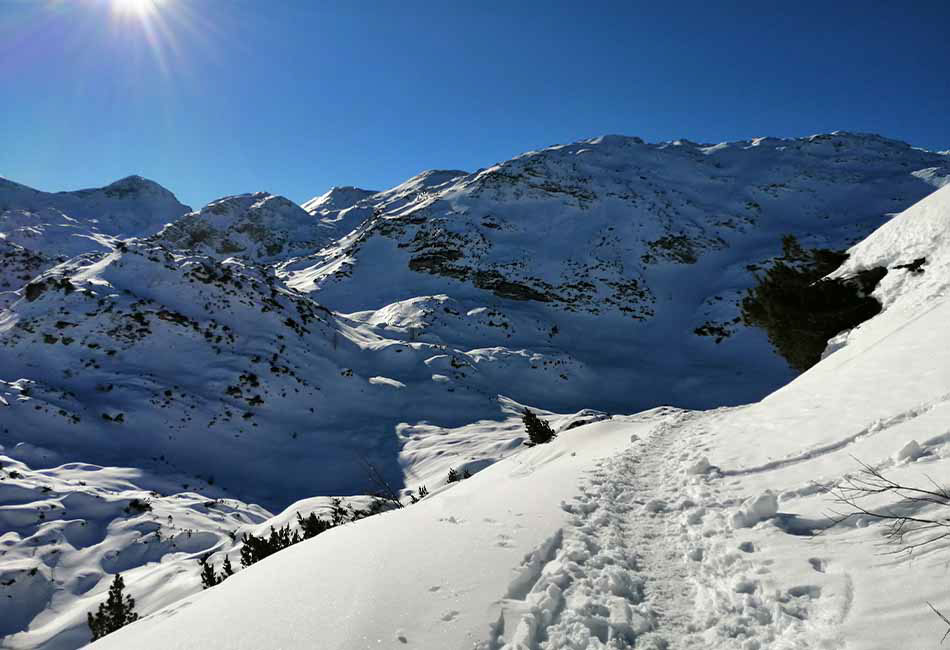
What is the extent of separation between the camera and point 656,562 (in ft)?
14.3

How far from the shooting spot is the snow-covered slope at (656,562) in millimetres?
3004

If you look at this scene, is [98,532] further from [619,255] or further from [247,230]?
[247,230]

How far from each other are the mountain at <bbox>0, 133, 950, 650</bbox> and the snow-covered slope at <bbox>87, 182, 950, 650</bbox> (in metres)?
0.07

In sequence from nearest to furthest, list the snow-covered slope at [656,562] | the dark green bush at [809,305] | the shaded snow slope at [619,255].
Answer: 1. the snow-covered slope at [656,562]
2. the dark green bush at [809,305]
3. the shaded snow slope at [619,255]

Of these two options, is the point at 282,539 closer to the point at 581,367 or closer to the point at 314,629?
the point at 314,629

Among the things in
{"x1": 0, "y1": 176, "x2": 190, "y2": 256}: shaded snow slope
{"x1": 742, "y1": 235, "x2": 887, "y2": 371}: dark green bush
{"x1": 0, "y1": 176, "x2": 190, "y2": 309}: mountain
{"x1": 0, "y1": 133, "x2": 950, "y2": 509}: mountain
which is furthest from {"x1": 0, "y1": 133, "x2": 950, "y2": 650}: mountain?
{"x1": 0, "y1": 176, "x2": 190, "y2": 256}: shaded snow slope

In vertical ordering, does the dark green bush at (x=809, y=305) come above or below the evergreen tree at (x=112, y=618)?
above

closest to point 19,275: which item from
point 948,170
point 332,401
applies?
point 332,401

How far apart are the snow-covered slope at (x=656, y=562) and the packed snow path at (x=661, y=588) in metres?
0.02

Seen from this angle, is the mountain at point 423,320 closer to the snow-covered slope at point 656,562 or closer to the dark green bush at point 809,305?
the dark green bush at point 809,305

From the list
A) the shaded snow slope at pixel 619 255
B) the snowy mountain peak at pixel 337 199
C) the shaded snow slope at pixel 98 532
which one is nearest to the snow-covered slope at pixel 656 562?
the shaded snow slope at pixel 98 532

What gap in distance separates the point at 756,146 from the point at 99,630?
11125 centimetres

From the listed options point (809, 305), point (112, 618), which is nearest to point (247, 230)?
point (112, 618)

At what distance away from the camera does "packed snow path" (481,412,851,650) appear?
3.02 meters
